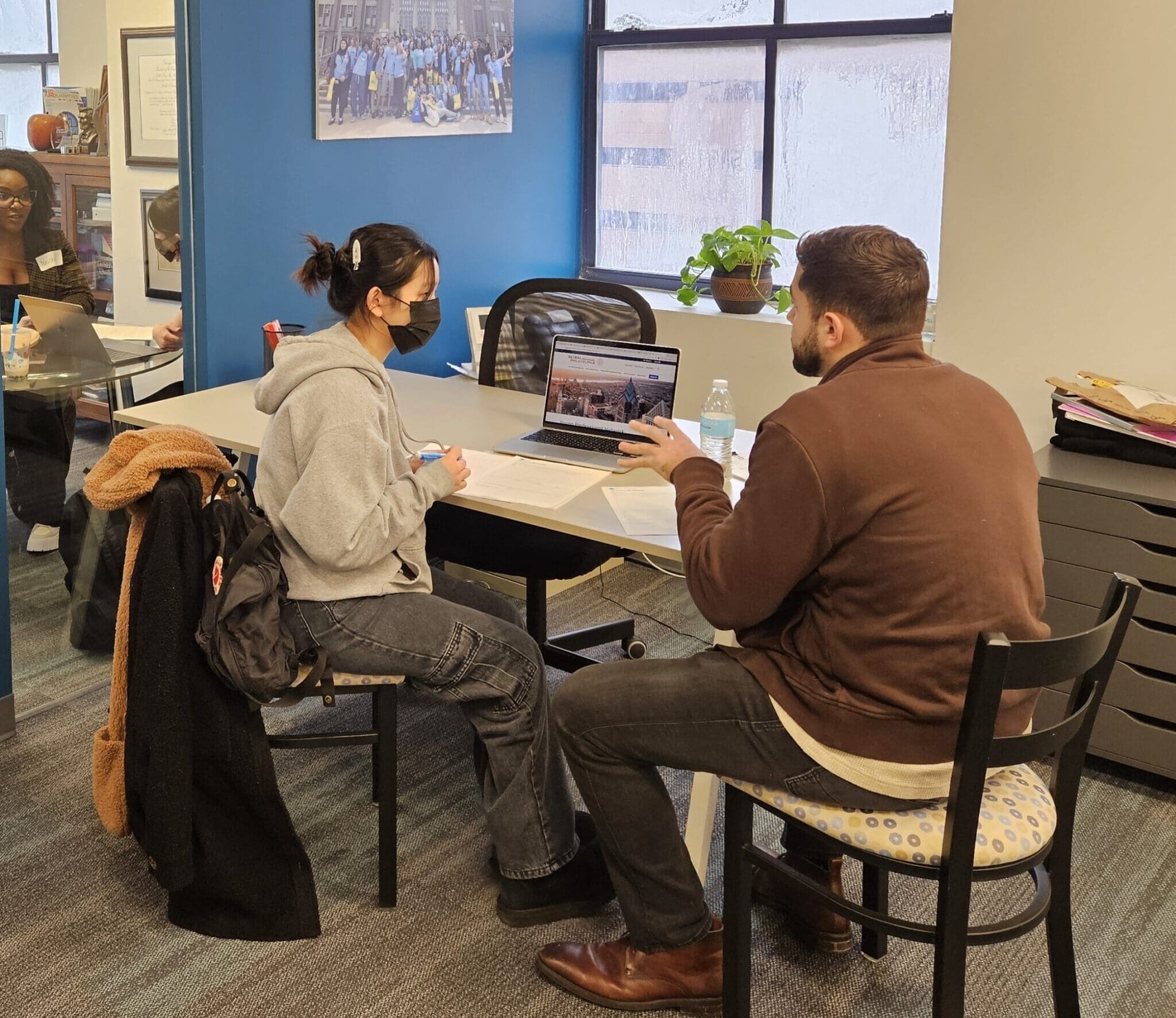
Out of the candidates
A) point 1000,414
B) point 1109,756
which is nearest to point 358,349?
point 1000,414

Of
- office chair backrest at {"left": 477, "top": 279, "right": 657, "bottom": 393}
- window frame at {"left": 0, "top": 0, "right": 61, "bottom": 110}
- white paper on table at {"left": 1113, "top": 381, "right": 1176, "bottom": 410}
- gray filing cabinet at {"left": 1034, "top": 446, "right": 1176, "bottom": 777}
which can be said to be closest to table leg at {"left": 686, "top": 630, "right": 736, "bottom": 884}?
gray filing cabinet at {"left": 1034, "top": 446, "right": 1176, "bottom": 777}

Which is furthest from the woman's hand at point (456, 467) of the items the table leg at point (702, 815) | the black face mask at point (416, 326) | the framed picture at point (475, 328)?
the framed picture at point (475, 328)

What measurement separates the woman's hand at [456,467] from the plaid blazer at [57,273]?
1.22m

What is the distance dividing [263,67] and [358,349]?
148 cm

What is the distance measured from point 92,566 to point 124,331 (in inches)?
23.7

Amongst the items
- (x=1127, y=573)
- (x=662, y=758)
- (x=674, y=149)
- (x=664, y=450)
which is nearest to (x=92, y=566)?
(x=664, y=450)

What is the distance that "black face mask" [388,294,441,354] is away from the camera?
2273 millimetres

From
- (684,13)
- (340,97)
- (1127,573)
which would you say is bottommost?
(1127,573)

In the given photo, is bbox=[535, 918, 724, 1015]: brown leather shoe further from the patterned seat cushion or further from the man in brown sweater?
the patterned seat cushion

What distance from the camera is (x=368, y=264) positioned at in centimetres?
222

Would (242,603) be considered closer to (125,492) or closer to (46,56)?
(125,492)

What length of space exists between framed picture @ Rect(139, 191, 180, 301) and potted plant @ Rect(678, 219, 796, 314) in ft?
5.91

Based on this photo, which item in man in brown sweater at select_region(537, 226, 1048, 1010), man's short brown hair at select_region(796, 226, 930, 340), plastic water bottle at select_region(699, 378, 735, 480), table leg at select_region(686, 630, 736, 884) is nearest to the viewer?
man in brown sweater at select_region(537, 226, 1048, 1010)

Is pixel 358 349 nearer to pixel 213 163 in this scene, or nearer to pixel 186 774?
pixel 186 774
